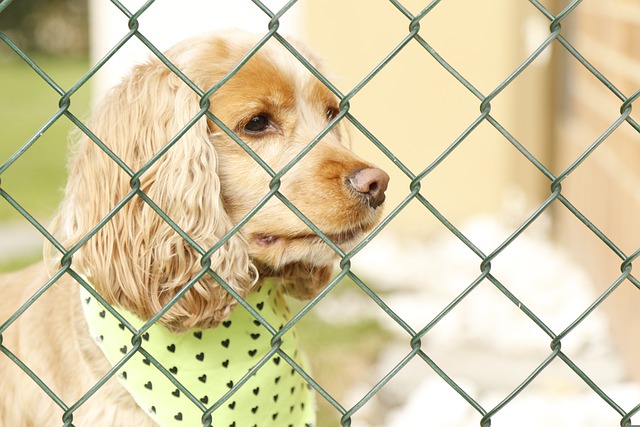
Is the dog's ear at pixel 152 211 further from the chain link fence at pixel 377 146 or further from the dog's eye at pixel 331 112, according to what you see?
the dog's eye at pixel 331 112

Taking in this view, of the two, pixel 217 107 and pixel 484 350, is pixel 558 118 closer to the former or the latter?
pixel 484 350

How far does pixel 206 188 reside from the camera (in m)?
2.79

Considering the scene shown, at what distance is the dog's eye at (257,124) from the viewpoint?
117 inches

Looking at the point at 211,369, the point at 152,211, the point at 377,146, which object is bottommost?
the point at 211,369

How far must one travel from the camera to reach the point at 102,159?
2660 millimetres

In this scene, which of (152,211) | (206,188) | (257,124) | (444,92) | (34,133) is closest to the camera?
(152,211)

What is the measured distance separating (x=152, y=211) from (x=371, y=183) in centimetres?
62

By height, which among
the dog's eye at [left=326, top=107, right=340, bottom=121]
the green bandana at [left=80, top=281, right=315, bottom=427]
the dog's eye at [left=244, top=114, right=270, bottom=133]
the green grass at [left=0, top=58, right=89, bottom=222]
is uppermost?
the green grass at [left=0, top=58, right=89, bottom=222]

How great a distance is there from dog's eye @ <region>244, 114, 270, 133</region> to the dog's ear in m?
0.16

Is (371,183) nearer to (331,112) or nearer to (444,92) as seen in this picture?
(331,112)

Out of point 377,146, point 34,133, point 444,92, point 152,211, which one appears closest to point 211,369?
point 152,211

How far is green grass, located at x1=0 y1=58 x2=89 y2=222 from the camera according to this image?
7711 millimetres

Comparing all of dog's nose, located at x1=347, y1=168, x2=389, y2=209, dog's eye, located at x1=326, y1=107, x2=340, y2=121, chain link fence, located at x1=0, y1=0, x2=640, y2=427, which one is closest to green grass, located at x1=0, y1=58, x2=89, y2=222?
dog's eye, located at x1=326, y1=107, x2=340, y2=121

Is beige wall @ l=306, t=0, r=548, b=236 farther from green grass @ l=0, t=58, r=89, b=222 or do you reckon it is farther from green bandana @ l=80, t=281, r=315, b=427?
green bandana @ l=80, t=281, r=315, b=427
